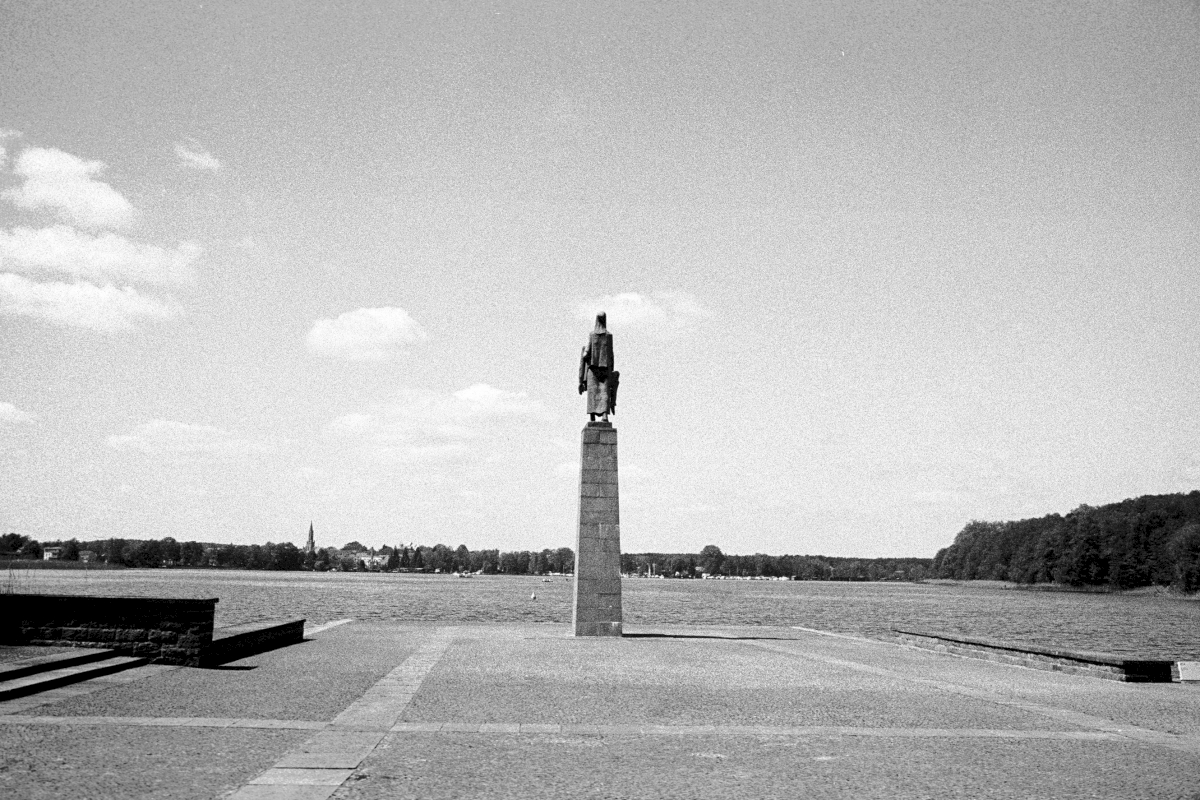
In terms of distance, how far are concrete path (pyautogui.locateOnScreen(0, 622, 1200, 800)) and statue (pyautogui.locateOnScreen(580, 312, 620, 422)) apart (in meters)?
8.34

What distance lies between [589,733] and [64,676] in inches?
264

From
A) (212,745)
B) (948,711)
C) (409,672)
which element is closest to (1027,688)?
(948,711)

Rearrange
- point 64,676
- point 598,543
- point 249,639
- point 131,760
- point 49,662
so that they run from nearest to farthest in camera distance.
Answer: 1. point 131,760
2. point 64,676
3. point 49,662
4. point 249,639
5. point 598,543

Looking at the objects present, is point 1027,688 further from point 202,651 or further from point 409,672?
point 202,651

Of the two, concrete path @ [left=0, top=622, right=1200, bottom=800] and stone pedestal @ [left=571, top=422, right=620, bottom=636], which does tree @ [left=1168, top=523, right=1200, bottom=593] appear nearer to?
stone pedestal @ [left=571, top=422, right=620, bottom=636]

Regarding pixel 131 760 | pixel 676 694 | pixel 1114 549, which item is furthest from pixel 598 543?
pixel 1114 549

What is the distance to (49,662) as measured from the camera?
500 inches

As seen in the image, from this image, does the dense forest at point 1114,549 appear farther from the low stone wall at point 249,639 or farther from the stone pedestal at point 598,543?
the low stone wall at point 249,639

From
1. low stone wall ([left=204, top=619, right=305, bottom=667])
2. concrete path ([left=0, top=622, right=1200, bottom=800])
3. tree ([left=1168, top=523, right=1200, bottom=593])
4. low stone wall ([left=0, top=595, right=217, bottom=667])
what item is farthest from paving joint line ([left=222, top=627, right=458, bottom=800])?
tree ([left=1168, top=523, right=1200, bottom=593])

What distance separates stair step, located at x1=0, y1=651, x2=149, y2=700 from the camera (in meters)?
11.1

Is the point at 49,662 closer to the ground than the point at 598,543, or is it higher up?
closer to the ground

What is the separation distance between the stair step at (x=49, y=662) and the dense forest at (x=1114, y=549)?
13497cm

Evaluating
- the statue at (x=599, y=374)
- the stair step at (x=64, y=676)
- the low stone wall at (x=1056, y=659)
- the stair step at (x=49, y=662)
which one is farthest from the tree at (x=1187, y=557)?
the stair step at (x=49, y=662)

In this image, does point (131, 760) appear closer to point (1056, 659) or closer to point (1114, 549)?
point (1056, 659)
